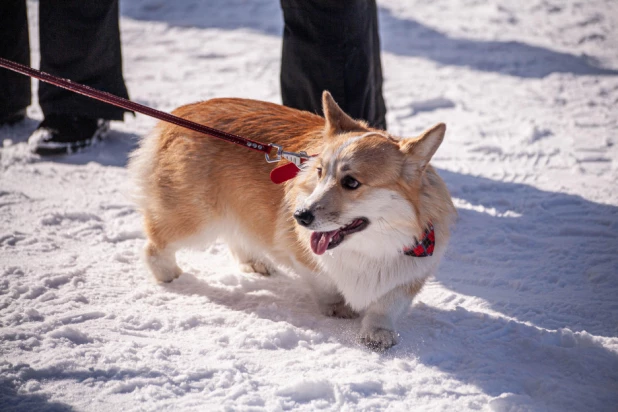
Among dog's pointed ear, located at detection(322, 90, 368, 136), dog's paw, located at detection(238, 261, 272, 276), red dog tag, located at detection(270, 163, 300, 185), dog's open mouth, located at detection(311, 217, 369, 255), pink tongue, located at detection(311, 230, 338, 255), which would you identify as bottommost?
dog's paw, located at detection(238, 261, 272, 276)

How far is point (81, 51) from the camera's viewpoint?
12.9 feet

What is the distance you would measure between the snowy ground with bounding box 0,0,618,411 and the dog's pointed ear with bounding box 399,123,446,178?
0.69 m

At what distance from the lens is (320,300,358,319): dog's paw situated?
105 inches

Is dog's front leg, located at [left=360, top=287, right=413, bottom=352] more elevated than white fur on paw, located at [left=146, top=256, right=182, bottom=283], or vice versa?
dog's front leg, located at [left=360, top=287, right=413, bottom=352]

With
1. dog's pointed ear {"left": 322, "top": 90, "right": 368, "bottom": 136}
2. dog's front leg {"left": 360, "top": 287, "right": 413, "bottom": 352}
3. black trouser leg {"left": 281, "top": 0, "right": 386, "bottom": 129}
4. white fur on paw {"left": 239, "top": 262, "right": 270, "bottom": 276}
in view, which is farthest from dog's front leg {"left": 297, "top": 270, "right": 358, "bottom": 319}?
black trouser leg {"left": 281, "top": 0, "right": 386, "bottom": 129}

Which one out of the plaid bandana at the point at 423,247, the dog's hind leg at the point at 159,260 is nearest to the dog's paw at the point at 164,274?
the dog's hind leg at the point at 159,260

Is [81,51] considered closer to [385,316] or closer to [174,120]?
[174,120]

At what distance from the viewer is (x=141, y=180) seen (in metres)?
2.86

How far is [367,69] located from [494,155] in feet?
3.52

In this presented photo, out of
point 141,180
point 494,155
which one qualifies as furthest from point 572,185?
point 141,180

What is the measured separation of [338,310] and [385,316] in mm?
287

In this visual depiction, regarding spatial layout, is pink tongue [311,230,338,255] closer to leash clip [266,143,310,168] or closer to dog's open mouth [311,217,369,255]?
dog's open mouth [311,217,369,255]

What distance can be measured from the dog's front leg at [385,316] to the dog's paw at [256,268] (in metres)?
0.74

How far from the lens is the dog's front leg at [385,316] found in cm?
239
